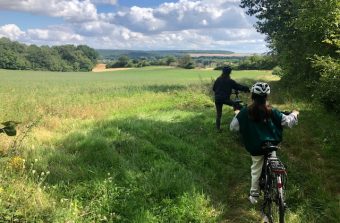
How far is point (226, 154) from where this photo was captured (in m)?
10.6

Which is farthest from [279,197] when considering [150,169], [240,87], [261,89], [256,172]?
[240,87]

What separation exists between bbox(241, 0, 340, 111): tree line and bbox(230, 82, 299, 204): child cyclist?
6543mm

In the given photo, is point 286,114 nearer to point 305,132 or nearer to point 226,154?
point 226,154

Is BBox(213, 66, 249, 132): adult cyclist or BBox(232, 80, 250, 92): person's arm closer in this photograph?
BBox(232, 80, 250, 92): person's arm

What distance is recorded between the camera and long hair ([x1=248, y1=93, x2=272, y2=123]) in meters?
6.28

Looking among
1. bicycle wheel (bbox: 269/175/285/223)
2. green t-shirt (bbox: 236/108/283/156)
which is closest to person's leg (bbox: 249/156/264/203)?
green t-shirt (bbox: 236/108/283/156)

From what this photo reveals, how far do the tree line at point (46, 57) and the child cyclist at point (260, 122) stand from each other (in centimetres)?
10436

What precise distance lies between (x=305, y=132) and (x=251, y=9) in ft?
87.7

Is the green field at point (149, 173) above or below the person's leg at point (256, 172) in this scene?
below

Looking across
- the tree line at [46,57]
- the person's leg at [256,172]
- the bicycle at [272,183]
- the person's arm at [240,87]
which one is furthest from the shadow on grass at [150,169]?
the tree line at [46,57]

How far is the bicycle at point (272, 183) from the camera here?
583 cm

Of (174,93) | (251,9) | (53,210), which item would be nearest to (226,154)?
(53,210)

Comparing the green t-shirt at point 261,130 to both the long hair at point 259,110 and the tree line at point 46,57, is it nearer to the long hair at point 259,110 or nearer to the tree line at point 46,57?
the long hair at point 259,110

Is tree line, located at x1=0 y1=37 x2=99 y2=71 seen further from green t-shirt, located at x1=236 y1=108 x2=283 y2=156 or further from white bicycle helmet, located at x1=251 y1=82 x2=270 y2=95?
white bicycle helmet, located at x1=251 y1=82 x2=270 y2=95
